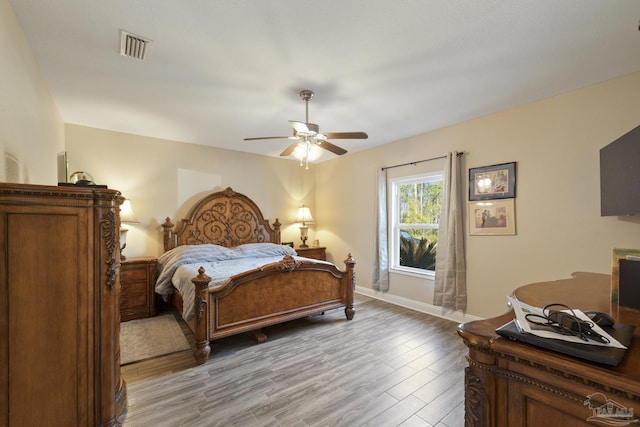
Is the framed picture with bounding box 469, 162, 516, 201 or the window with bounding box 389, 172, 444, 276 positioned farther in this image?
the window with bounding box 389, 172, 444, 276

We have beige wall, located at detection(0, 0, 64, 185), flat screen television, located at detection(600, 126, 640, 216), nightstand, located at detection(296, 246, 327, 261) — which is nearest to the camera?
beige wall, located at detection(0, 0, 64, 185)

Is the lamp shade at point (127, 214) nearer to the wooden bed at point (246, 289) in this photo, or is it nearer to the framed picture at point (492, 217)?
the wooden bed at point (246, 289)

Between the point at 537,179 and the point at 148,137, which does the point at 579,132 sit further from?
the point at 148,137

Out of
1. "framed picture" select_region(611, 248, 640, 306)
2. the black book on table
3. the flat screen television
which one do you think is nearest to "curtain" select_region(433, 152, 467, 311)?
the flat screen television

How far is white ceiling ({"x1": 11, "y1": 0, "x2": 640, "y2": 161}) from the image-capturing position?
5.43 ft

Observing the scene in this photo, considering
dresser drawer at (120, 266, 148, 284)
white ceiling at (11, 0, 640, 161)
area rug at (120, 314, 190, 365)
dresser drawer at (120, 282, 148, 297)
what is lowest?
area rug at (120, 314, 190, 365)

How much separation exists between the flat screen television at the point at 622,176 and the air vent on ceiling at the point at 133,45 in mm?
3266

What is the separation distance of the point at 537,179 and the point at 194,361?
3.85 metres

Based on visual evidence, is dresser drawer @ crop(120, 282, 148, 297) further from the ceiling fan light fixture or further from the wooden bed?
the ceiling fan light fixture

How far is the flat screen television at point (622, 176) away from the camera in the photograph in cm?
174

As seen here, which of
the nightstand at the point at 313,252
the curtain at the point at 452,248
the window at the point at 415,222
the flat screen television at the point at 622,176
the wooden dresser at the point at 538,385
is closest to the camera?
the wooden dresser at the point at 538,385

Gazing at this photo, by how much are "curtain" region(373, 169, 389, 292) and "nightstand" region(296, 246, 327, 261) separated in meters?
1.29

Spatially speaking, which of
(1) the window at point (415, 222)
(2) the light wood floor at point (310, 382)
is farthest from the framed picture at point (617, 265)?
(1) the window at point (415, 222)

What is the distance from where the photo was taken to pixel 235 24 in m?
1.77
